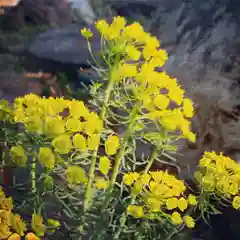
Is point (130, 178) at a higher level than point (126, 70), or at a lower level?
lower

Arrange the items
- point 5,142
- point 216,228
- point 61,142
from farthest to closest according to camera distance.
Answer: point 216,228, point 5,142, point 61,142

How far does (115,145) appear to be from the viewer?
668 millimetres

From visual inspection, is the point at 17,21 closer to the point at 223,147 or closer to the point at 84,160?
the point at 84,160

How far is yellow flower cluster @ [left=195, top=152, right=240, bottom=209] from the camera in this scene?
0.66 meters

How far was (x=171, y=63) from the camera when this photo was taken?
0.90 m

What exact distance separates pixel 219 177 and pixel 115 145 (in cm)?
16

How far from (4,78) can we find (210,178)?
18.8 inches

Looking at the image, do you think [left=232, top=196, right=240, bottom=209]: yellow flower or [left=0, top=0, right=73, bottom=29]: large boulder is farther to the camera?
[left=0, top=0, right=73, bottom=29]: large boulder

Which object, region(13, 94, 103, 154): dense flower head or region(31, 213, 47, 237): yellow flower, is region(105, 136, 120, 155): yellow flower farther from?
region(31, 213, 47, 237): yellow flower

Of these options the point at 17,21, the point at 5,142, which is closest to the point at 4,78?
the point at 17,21

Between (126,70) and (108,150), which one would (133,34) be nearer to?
(126,70)

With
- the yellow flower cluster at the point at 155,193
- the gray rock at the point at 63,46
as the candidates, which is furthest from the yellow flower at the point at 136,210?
the gray rock at the point at 63,46

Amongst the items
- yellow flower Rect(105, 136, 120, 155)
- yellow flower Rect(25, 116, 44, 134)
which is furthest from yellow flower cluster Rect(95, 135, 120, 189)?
yellow flower Rect(25, 116, 44, 134)

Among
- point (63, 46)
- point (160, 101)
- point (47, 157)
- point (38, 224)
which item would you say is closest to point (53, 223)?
point (38, 224)
